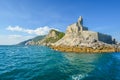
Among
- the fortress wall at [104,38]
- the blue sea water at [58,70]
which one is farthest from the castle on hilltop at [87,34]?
the blue sea water at [58,70]

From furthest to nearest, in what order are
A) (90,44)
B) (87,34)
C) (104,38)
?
1. (104,38)
2. (87,34)
3. (90,44)

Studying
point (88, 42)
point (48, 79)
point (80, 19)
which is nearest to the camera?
point (48, 79)

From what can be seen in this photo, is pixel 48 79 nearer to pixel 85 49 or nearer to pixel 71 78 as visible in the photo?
pixel 71 78

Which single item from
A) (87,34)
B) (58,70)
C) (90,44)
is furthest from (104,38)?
(58,70)

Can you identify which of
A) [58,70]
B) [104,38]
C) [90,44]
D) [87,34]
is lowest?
[58,70]

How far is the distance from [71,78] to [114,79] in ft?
21.4

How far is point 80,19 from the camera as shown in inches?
6206

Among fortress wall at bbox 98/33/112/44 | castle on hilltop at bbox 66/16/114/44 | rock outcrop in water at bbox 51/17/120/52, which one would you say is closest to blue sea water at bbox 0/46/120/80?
rock outcrop in water at bbox 51/17/120/52

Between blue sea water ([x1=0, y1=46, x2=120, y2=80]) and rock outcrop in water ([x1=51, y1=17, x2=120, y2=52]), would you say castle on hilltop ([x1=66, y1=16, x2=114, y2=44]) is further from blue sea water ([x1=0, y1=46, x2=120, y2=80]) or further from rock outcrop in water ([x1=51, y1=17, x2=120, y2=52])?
blue sea water ([x1=0, y1=46, x2=120, y2=80])

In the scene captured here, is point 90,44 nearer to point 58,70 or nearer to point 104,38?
point 104,38

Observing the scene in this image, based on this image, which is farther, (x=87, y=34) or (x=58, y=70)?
(x=87, y=34)

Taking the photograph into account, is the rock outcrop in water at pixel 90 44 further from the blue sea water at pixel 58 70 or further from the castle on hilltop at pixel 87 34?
the blue sea water at pixel 58 70

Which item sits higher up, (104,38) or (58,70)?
(104,38)

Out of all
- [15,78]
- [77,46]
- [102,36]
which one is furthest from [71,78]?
[102,36]
